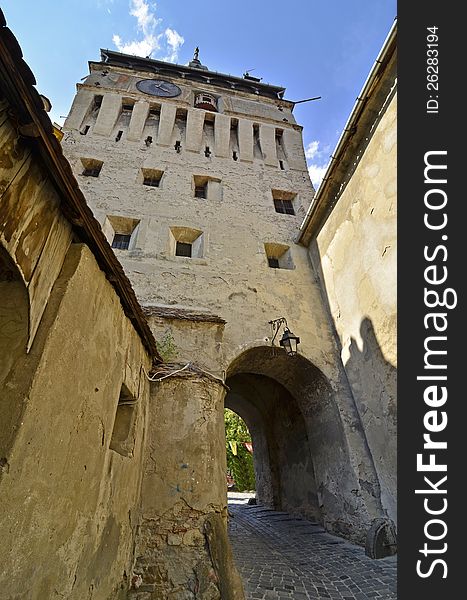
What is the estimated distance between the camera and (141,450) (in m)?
4.38

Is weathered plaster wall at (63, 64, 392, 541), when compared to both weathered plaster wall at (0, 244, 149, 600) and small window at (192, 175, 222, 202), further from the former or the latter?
weathered plaster wall at (0, 244, 149, 600)

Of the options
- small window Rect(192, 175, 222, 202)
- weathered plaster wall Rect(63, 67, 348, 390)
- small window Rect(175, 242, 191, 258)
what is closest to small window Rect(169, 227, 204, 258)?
small window Rect(175, 242, 191, 258)

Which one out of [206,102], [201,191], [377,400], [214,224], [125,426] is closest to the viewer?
[125,426]

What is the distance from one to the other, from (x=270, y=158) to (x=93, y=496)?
42.2ft

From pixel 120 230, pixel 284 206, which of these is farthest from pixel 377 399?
pixel 120 230

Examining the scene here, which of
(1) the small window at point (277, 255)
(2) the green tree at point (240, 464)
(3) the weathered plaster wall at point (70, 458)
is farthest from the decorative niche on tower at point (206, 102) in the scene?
(2) the green tree at point (240, 464)

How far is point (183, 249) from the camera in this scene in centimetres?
929

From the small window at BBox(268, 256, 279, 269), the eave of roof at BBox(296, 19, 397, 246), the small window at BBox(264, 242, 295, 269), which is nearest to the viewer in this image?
the eave of roof at BBox(296, 19, 397, 246)

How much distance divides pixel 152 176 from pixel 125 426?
9.20 metres

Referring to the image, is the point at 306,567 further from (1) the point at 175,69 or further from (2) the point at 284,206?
(1) the point at 175,69

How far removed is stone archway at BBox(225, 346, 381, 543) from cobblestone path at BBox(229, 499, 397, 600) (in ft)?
1.63

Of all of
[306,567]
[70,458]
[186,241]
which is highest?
[186,241]

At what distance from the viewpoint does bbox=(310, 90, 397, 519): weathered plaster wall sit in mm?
5781

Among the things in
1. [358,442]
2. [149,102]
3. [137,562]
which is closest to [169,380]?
[137,562]
